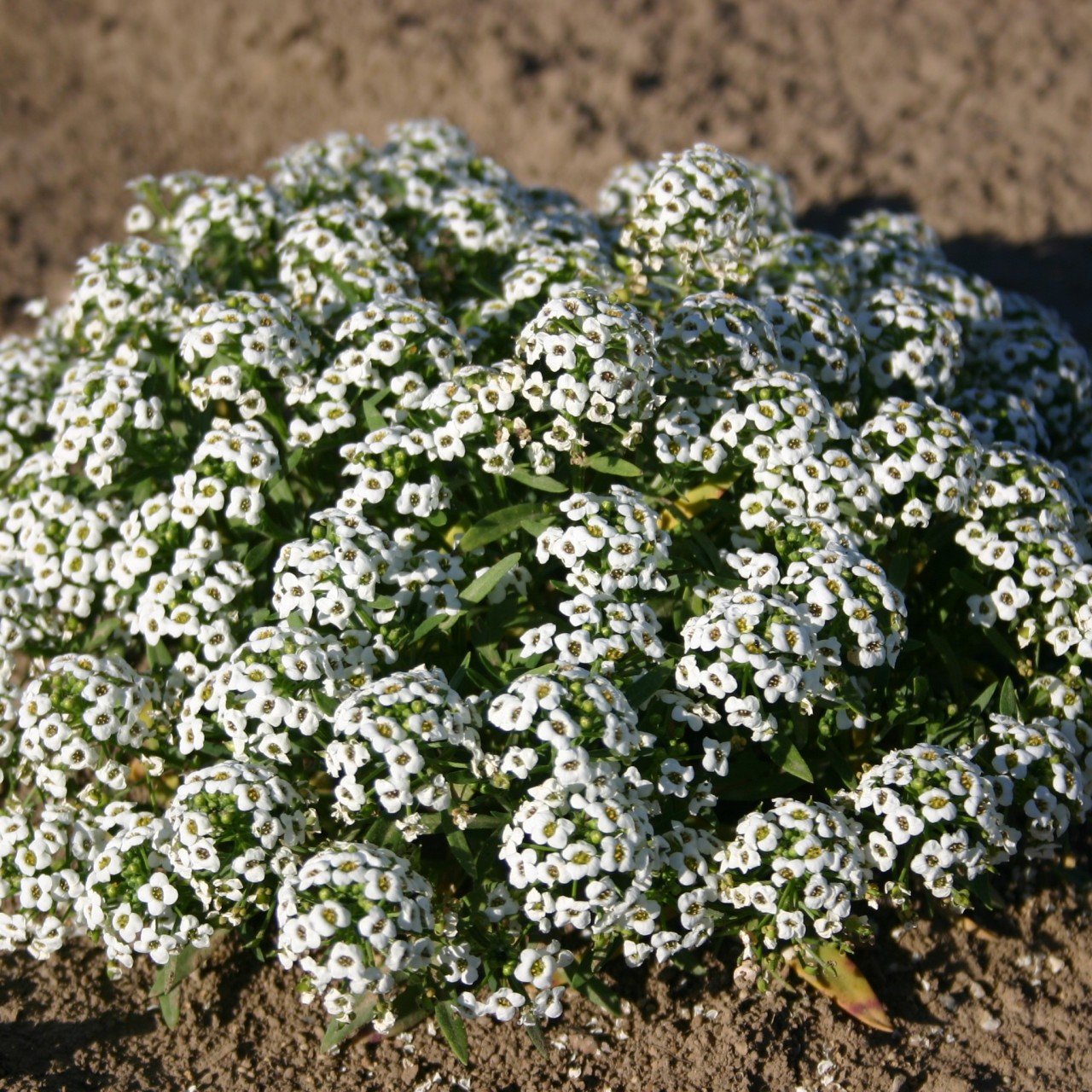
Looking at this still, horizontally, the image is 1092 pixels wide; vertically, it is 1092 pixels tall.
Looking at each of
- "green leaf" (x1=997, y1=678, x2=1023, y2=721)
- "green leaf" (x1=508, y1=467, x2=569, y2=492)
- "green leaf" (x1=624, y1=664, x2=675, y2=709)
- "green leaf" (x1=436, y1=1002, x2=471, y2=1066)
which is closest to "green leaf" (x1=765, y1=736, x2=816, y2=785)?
"green leaf" (x1=624, y1=664, x2=675, y2=709)

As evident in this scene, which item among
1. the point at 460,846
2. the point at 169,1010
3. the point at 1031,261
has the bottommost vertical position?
the point at 169,1010

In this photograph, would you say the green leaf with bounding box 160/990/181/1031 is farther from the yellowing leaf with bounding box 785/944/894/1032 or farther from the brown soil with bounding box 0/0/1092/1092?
the brown soil with bounding box 0/0/1092/1092

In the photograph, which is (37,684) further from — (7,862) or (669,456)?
(669,456)

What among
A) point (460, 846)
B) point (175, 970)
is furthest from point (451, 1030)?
point (175, 970)

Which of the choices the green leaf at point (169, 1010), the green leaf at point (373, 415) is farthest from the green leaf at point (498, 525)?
the green leaf at point (169, 1010)

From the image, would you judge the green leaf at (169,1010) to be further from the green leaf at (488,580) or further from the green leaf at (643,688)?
the green leaf at (643,688)

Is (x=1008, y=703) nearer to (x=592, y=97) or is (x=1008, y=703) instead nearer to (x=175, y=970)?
(x=175, y=970)
